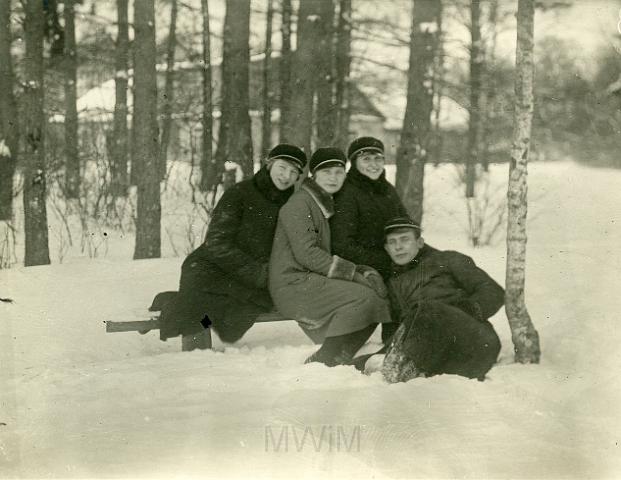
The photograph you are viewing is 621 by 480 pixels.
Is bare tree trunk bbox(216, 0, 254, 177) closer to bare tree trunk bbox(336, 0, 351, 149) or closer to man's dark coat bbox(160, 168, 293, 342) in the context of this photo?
bare tree trunk bbox(336, 0, 351, 149)

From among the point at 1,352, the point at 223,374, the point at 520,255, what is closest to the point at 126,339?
the point at 1,352

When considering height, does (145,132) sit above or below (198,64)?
below

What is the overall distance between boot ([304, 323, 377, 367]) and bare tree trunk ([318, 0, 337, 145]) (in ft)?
16.4

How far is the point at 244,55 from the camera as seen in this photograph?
1095 centimetres

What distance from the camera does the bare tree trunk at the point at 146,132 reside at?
8727mm

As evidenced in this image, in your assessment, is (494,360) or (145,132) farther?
(145,132)

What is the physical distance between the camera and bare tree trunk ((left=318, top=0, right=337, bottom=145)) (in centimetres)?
935

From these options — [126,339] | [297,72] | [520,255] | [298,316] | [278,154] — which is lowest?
[126,339]

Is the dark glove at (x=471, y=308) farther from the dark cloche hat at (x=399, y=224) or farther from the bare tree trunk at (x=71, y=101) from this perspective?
the bare tree trunk at (x=71, y=101)

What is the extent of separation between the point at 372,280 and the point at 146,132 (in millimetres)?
4519

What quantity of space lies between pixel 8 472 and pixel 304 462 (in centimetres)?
140

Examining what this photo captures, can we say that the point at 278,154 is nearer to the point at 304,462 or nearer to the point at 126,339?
the point at 126,339

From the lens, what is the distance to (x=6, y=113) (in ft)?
31.5

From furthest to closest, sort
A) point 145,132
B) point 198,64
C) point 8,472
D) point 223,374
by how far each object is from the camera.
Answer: point 198,64, point 145,132, point 223,374, point 8,472
